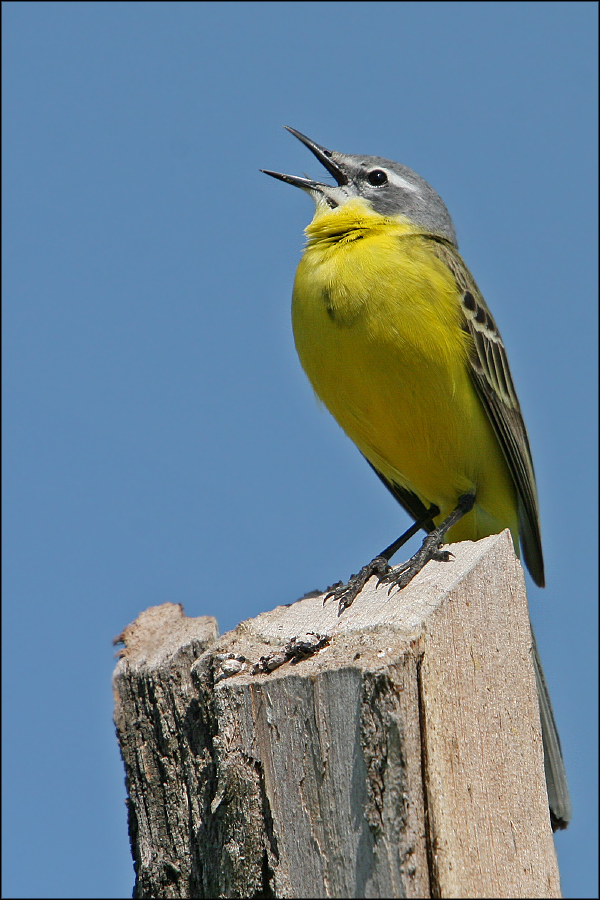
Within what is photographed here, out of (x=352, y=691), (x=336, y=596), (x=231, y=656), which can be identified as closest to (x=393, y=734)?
(x=352, y=691)

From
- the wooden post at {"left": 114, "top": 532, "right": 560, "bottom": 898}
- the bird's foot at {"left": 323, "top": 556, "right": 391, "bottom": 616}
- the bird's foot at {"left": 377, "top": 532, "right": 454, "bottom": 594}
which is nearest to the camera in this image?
the wooden post at {"left": 114, "top": 532, "right": 560, "bottom": 898}

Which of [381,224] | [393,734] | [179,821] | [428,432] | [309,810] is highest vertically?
[381,224]

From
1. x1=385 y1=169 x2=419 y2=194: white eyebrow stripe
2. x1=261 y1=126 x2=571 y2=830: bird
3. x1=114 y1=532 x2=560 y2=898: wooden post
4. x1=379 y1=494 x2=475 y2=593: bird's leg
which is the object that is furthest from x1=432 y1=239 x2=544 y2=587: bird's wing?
x1=114 y1=532 x2=560 y2=898: wooden post

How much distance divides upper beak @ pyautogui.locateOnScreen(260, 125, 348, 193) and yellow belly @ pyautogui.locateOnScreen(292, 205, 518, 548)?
579 millimetres

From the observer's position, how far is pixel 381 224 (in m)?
6.09

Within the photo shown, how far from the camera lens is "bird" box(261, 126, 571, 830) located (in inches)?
208

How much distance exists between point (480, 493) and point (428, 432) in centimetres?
76

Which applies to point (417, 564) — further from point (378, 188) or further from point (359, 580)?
point (378, 188)

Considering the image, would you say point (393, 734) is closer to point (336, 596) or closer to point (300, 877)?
point (300, 877)

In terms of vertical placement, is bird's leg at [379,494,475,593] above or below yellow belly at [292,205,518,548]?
below

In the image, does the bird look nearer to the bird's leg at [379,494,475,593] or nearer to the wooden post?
the bird's leg at [379,494,475,593]

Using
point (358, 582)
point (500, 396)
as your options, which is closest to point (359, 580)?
point (358, 582)

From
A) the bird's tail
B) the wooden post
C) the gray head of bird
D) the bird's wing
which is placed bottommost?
the bird's tail

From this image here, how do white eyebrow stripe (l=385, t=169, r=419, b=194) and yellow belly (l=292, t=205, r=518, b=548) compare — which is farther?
white eyebrow stripe (l=385, t=169, r=419, b=194)
